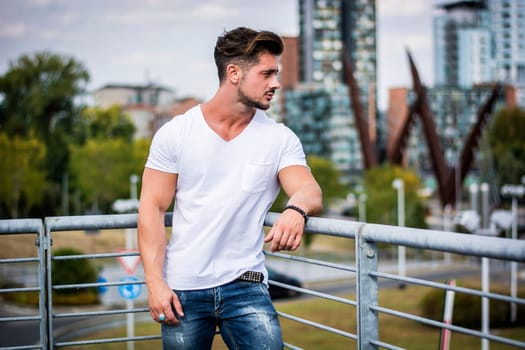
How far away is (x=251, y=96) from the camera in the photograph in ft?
9.65

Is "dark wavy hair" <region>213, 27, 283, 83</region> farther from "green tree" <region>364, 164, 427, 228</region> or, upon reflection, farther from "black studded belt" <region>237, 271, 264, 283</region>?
"green tree" <region>364, 164, 427, 228</region>

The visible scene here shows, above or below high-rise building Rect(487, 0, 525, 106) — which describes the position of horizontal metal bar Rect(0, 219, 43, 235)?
below

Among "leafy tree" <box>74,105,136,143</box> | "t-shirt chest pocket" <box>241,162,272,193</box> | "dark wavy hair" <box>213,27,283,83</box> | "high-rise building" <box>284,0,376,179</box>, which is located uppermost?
"high-rise building" <box>284,0,376,179</box>

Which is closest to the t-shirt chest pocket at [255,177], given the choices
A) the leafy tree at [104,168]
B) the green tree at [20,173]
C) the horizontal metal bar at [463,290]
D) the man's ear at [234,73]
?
the man's ear at [234,73]

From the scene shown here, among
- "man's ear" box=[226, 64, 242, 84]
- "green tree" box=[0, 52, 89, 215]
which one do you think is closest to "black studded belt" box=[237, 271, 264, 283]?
"man's ear" box=[226, 64, 242, 84]

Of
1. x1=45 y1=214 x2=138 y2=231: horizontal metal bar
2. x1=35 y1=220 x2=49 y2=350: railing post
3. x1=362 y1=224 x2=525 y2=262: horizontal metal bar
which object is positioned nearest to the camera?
x1=362 y1=224 x2=525 y2=262: horizontal metal bar

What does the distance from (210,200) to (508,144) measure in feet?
285

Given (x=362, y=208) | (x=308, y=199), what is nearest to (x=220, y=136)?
(x=308, y=199)

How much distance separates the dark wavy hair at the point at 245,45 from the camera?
9.38 feet

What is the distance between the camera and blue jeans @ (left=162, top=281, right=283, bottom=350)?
291 cm

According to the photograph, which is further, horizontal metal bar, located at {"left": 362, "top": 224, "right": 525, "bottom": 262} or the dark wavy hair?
the dark wavy hair

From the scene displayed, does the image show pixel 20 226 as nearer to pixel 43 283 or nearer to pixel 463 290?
pixel 43 283

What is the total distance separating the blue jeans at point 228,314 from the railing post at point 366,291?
338mm

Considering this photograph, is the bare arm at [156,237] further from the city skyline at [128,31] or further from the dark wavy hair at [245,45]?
the city skyline at [128,31]
